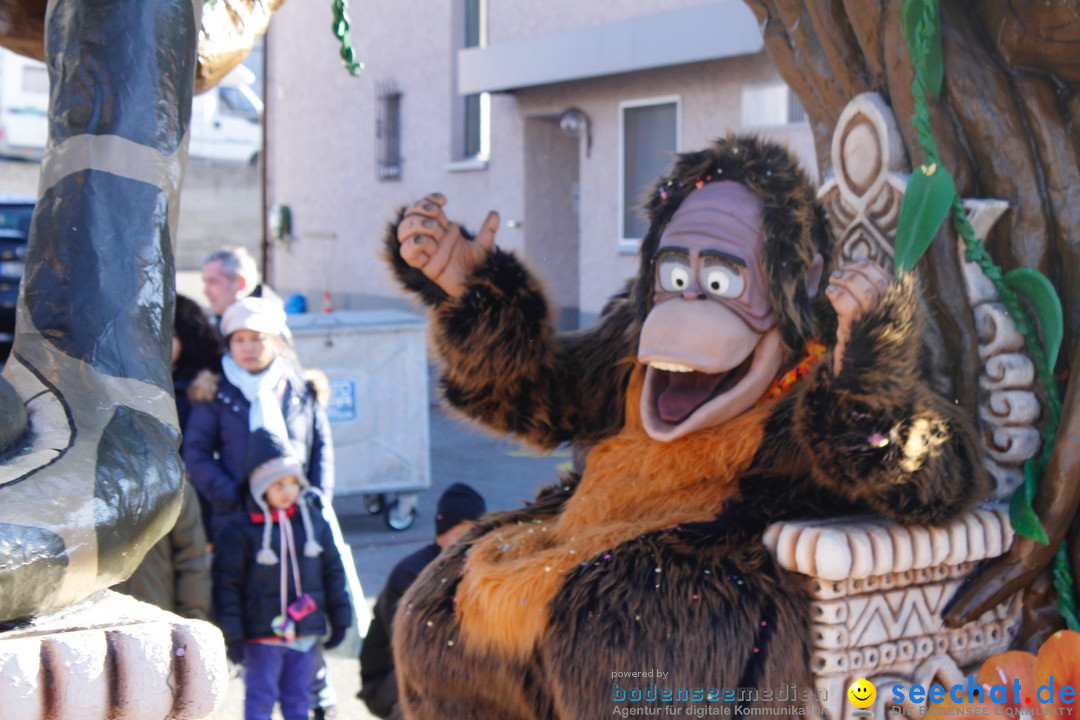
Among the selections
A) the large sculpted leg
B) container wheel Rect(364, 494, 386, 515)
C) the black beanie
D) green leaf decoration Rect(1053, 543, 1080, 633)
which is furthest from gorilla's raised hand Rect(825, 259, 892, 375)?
container wheel Rect(364, 494, 386, 515)

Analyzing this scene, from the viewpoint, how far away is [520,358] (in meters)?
2.46

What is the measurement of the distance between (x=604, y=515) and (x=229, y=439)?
178cm

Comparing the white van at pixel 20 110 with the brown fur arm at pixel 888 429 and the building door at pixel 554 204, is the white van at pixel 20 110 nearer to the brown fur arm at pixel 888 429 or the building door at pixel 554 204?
the building door at pixel 554 204

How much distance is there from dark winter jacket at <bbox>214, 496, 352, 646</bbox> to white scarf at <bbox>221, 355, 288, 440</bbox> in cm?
29

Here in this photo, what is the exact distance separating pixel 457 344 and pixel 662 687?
2.85 ft

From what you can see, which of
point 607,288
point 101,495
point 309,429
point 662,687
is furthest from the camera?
point 607,288

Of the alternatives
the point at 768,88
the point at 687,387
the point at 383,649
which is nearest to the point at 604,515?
the point at 687,387

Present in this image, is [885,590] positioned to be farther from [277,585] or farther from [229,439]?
[229,439]

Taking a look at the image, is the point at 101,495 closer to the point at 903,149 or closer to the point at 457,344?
the point at 457,344

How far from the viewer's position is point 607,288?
9.75 metres

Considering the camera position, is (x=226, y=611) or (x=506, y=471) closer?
(x=226, y=611)

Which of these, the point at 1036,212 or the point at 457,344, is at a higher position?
the point at 1036,212

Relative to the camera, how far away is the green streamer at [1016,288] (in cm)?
220

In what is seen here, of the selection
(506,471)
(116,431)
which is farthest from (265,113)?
(116,431)
